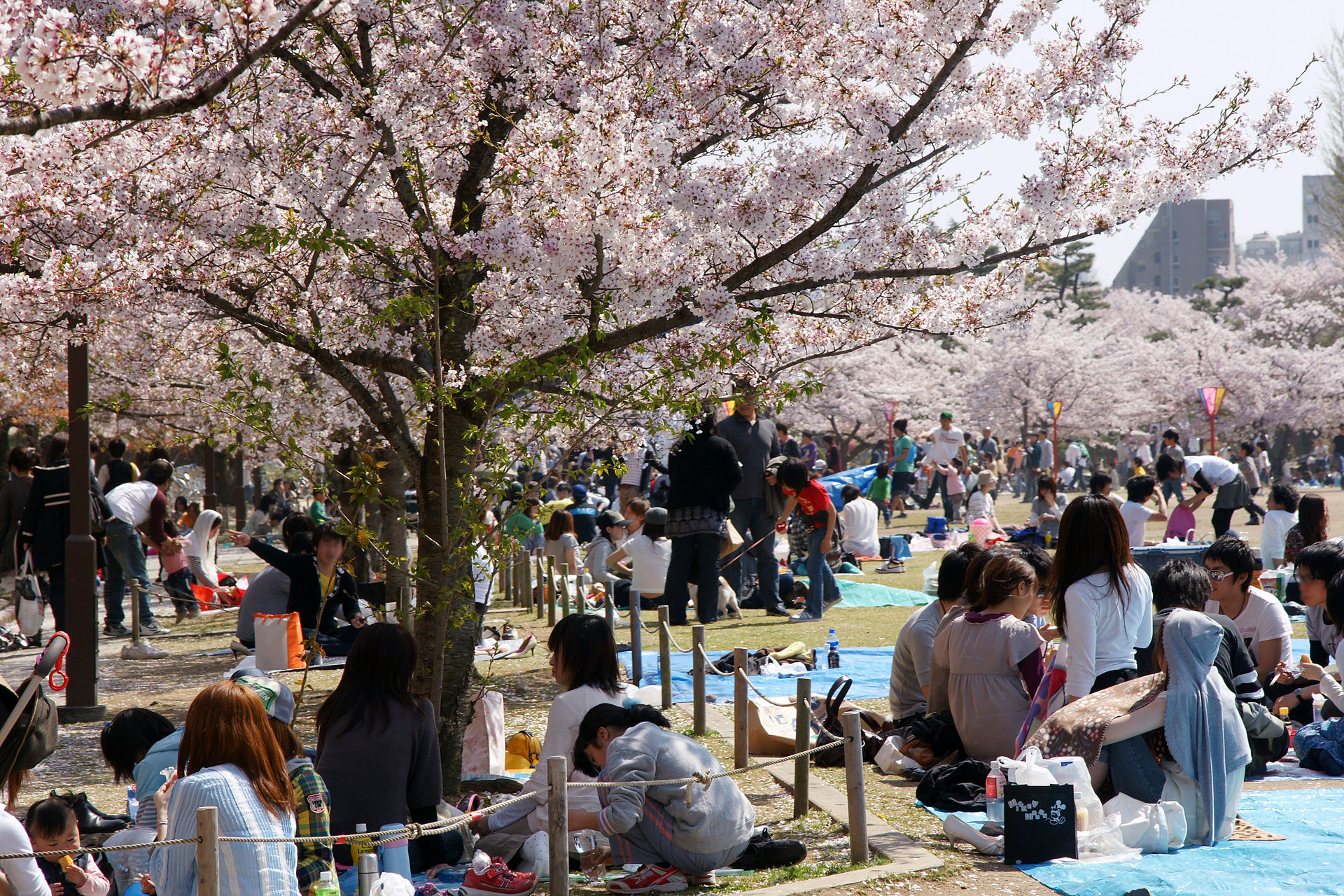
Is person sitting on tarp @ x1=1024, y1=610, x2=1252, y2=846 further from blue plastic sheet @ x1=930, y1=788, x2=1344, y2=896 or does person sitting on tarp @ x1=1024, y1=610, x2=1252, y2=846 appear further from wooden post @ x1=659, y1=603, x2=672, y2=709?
wooden post @ x1=659, y1=603, x2=672, y2=709

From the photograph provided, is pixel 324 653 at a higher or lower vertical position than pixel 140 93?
lower

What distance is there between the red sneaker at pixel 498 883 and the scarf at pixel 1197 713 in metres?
2.69

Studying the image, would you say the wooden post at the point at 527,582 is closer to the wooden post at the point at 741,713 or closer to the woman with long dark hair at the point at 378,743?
the wooden post at the point at 741,713

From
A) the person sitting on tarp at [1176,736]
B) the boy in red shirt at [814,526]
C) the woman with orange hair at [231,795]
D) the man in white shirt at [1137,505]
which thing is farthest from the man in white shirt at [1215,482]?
the woman with orange hair at [231,795]

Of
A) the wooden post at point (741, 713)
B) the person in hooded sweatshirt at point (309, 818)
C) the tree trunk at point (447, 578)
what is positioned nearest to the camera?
the person in hooded sweatshirt at point (309, 818)

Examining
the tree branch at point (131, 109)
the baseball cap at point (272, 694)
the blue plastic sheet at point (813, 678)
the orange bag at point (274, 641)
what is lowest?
the blue plastic sheet at point (813, 678)

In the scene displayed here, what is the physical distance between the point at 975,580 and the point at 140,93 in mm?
4496

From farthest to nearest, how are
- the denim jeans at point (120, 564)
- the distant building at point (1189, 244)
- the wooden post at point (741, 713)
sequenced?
the distant building at point (1189, 244)
the denim jeans at point (120, 564)
the wooden post at point (741, 713)

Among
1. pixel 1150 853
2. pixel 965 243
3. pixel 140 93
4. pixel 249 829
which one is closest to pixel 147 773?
pixel 249 829

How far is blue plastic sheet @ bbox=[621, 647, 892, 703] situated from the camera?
8.22 metres

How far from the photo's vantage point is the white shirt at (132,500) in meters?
11.3

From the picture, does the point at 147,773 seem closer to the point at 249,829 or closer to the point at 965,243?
the point at 249,829

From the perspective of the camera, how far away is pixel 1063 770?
468 centimetres

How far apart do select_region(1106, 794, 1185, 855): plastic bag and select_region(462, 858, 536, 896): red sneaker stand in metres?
2.42
